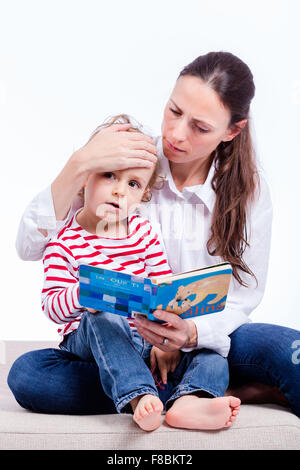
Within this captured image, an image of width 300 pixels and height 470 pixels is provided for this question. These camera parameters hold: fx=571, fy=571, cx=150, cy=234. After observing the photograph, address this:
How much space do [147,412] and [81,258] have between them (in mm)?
486

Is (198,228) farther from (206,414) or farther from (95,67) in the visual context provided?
(95,67)

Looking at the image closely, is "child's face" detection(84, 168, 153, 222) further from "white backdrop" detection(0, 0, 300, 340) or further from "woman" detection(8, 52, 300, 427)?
"white backdrop" detection(0, 0, 300, 340)

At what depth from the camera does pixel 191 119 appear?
1.61m

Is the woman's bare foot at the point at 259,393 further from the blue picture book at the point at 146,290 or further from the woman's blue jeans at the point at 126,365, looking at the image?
the blue picture book at the point at 146,290

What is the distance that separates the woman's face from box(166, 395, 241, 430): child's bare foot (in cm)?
71

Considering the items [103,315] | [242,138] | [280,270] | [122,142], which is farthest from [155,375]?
[280,270]

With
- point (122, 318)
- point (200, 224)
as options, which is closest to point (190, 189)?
point (200, 224)

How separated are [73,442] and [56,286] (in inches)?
15.9

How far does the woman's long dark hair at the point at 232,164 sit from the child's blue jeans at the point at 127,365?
347 millimetres

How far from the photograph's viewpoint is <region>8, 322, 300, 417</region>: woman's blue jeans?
4.76ft

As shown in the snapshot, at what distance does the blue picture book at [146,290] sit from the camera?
1273mm

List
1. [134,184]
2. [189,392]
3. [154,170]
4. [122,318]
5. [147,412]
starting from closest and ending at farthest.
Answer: [147,412]
[189,392]
[122,318]
[134,184]
[154,170]

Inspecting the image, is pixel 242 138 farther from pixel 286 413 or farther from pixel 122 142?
pixel 286 413

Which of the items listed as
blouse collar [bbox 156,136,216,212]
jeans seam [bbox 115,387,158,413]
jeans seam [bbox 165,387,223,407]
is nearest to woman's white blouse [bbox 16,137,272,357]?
blouse collar [bbox 156,136,216,212]
